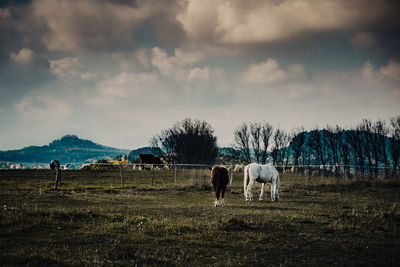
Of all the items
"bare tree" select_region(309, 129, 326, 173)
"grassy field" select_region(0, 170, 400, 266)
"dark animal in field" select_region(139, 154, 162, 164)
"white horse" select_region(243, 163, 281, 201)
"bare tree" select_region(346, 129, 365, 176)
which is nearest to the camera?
"grassy field" select_region(0, 170, 400, 266)

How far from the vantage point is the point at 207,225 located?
10094 millimetres

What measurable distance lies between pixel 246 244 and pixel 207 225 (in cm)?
211

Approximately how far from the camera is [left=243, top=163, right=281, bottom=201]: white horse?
1891cm

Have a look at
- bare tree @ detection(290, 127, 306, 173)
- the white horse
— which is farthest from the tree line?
the white horse

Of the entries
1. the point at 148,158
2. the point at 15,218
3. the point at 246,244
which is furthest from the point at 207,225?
the point at 148,158

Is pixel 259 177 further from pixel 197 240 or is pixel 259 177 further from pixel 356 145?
pixel 356 145

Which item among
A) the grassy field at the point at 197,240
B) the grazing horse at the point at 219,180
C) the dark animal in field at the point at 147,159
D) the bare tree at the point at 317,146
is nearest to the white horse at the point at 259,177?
the grazing horse at the point at 219,180

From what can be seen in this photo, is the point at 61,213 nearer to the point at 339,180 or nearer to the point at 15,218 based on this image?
the point at 15,218

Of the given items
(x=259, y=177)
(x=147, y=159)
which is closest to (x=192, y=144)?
(x=147, y=159)

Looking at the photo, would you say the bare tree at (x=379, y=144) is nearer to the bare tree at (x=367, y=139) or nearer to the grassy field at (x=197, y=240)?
the bare tree at (x=367, y=139)

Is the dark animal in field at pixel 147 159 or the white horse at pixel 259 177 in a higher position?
the dark animal in field at pixel 147 159

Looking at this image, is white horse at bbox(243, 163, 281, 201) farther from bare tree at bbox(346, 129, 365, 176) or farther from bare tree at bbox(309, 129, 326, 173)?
bare tree at bbox(309, 129, 326, 173)

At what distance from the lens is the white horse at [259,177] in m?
Answer: 18.9

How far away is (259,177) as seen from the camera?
63.6 feet
